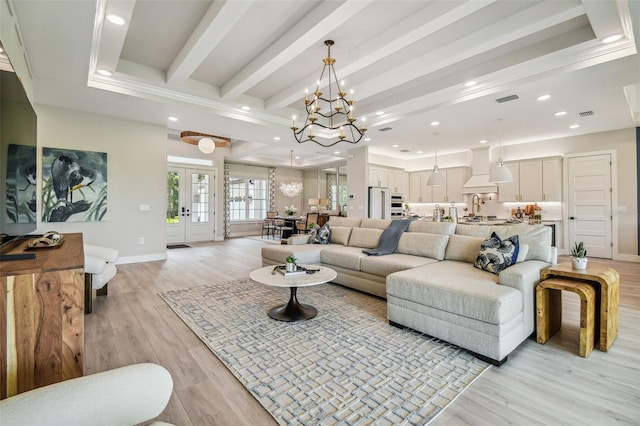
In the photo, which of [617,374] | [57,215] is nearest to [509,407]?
[617,374]

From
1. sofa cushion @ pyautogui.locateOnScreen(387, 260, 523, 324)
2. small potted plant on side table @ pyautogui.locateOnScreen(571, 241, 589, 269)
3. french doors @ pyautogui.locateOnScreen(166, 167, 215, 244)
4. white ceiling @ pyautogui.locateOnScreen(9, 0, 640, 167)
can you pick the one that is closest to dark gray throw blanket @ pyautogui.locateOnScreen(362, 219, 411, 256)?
sofa cushion @ pyautogui.locateOnScreen(387, 260, 523, 324)

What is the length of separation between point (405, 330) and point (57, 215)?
565cm

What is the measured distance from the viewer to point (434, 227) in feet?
12.7

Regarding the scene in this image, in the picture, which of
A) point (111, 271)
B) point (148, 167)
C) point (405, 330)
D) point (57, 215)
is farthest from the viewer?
point (148, 167)

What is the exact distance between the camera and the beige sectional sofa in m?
2.17

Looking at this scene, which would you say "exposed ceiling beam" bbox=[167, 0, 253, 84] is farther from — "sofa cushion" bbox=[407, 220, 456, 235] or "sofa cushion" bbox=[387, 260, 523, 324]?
"sofa cushion" bbox=[407, 220, 456, 235]

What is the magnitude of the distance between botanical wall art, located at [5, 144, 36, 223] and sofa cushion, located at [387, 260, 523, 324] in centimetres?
273

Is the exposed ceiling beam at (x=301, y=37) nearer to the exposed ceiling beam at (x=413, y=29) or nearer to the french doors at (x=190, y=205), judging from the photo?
the exposed ceiling beam at (x=413, y=29)

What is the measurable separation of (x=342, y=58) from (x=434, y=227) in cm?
249

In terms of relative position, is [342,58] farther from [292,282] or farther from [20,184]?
[20,184]

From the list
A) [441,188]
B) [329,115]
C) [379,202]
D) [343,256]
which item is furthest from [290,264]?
[441,188]

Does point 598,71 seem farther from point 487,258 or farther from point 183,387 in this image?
point 183,387

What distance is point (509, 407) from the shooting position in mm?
1693

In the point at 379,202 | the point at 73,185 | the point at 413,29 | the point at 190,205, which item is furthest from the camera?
the point at 190,205
